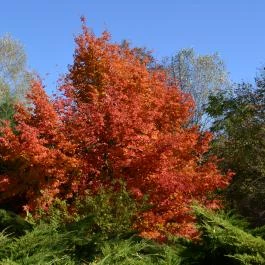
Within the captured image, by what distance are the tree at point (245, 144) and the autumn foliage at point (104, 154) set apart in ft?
3.35

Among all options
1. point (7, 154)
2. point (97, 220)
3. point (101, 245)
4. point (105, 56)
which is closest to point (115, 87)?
point (105, 56)

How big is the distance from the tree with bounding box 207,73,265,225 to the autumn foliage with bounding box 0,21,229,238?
1.02 metres

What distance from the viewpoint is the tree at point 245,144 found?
1579 cm

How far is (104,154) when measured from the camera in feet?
47.7

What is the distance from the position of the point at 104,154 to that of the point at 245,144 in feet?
16.5

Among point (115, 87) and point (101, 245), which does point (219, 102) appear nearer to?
point (115, 87)

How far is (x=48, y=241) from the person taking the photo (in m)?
5.72

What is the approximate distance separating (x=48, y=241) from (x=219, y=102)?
41.2 ft

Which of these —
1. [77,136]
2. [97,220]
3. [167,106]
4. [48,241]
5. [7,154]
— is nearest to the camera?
[48,241]

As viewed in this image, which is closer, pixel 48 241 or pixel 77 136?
pixel 48 241

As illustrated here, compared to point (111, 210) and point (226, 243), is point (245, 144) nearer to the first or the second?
point (111, 210)

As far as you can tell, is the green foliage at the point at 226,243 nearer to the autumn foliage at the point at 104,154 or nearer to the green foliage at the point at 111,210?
the green foliage at the point at 111,210

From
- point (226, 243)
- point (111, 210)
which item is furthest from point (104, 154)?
point (226, 243)

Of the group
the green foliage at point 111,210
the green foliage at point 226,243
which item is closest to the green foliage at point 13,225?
the green foliage at point 111,210
